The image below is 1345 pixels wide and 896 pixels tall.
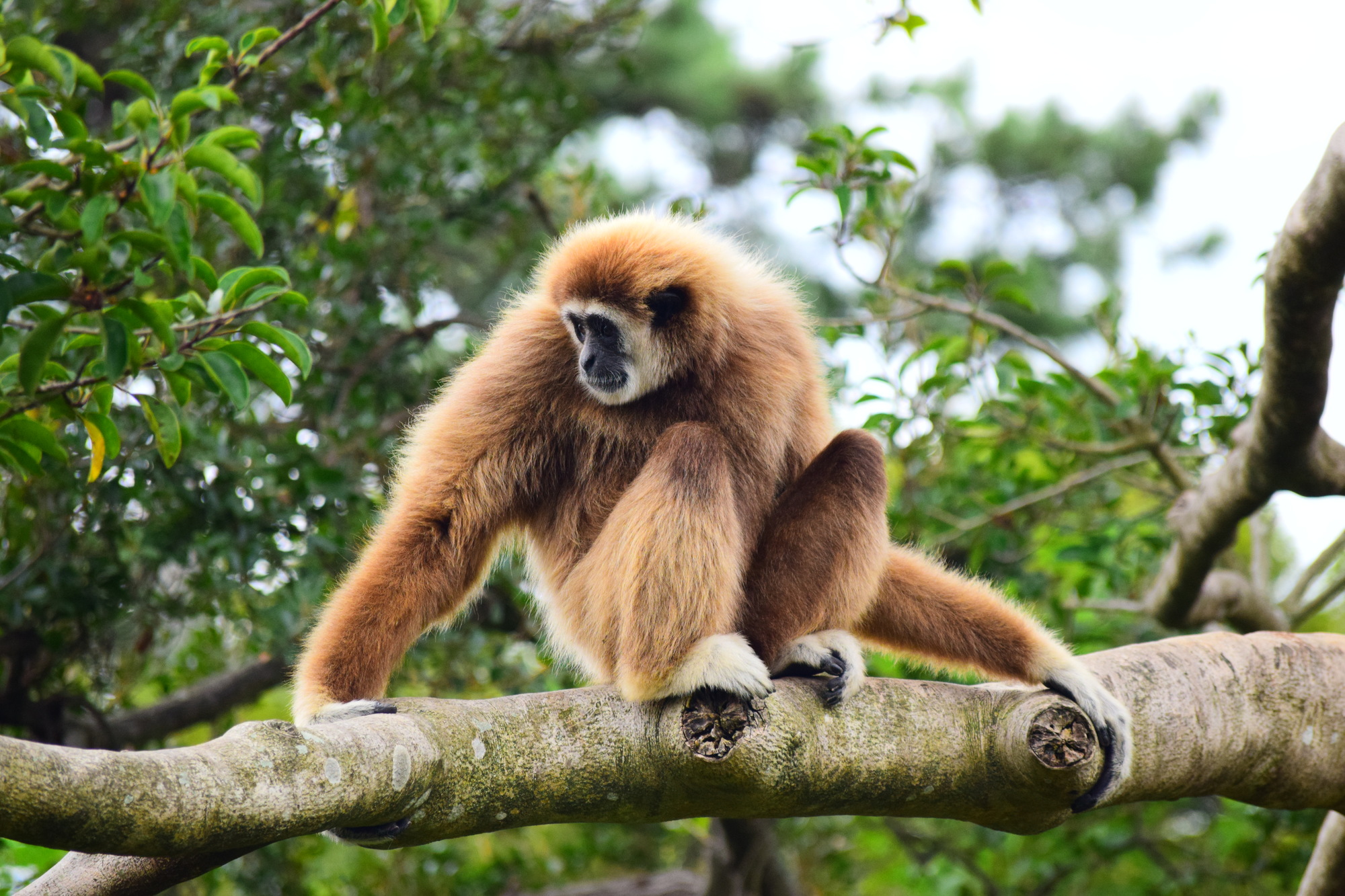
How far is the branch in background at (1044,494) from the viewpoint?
19.6 feet

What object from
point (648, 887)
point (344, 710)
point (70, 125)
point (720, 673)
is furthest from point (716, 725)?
point (648, 887)

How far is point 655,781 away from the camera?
3139 millimetres

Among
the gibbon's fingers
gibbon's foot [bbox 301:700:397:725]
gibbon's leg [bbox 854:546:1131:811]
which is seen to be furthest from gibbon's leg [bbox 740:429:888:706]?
the gibbon's fingers

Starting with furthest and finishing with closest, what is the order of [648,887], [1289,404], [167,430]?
[648,887] < [1289,404] < [167,430]

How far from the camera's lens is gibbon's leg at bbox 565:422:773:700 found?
3.46 m

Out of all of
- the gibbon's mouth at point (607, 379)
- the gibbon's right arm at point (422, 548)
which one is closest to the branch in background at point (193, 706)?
the gibbon's right arm at point (422, 548)

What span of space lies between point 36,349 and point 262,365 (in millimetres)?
674

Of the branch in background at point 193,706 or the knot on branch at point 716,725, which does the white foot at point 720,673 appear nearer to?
the knot on branch at point 716,725

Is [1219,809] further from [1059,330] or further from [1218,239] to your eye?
[1218,239]

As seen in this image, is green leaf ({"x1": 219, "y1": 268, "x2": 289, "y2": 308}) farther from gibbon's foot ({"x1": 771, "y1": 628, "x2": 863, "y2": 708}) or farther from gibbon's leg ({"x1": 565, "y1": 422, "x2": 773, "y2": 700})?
gibbon's foot ({"x1": 771, "y1": 628, "x2": 863, "y2": 708})

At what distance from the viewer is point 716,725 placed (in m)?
3.09

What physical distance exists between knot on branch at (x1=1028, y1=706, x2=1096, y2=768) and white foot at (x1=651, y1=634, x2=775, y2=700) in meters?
0.83

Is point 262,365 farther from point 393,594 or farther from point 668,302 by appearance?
point 668,302

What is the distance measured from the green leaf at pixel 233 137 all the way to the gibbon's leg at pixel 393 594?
5.40 feet
